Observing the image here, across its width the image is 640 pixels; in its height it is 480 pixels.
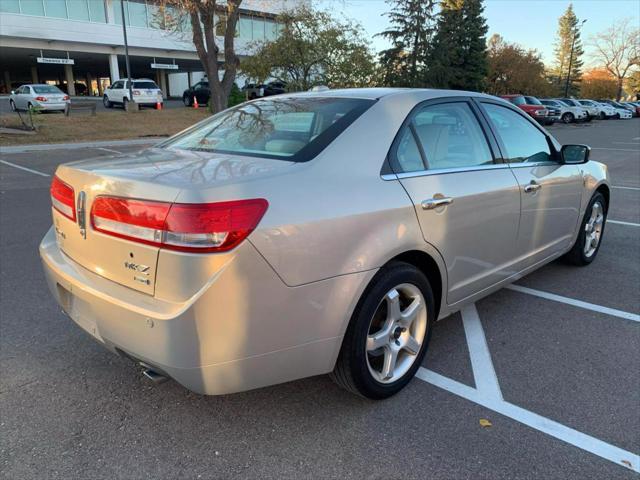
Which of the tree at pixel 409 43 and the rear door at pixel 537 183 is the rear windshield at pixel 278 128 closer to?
the rear door at pixel 537 183

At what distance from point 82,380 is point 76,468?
2.52ft

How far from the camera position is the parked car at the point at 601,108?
44.1 metres

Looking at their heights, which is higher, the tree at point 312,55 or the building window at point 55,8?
the building window at point 55,8

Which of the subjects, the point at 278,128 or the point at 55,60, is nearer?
the point at 278,128

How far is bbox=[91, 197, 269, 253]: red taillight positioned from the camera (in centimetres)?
197

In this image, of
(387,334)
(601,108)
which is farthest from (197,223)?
(601,108)

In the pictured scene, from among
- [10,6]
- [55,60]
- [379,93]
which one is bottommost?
[379,93]

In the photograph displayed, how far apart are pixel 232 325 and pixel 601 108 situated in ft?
170

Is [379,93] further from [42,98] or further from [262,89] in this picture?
[262,89]

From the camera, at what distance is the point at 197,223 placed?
Result: 196 centimetres

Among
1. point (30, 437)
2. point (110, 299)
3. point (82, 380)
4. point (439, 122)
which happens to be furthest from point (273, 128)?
point (30, 437)

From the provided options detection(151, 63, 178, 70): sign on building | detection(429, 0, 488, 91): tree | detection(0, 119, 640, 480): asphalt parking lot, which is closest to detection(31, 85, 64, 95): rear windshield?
detection(151, 63, 178, 70): sign on building

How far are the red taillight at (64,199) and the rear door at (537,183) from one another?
8.76 feet

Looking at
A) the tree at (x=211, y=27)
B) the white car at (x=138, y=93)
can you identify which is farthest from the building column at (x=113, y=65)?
the tree at (x=211, y=27)
